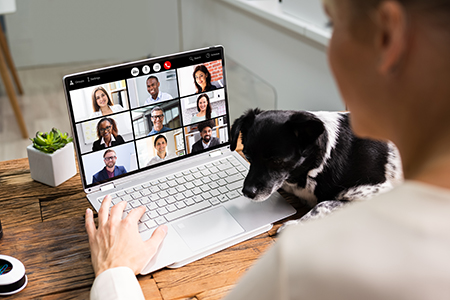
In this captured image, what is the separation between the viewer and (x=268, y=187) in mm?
971

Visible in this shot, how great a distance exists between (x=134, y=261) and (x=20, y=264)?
21 centimetres

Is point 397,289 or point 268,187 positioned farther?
point 268,187

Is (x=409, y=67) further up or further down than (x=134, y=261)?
further up

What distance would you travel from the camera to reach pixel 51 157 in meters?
1.07

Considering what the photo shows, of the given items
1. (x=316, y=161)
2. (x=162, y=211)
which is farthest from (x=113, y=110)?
(x=316, y=161)

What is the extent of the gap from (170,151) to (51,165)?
29cm

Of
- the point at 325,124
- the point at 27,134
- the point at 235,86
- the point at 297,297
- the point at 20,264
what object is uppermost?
the point at 297,297

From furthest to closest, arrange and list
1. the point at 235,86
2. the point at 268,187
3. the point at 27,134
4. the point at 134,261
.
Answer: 1. the point at 27,134
2. the point at 235,86
3. the point at 268,187
4. the point at 134,261

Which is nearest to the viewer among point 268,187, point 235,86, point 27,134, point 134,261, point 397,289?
point 397,289

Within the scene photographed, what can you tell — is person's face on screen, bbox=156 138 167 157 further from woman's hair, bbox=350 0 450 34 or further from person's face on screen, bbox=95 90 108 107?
woman's hair, bbox=350 0 450 34

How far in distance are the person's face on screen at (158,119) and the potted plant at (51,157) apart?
0.80 feet

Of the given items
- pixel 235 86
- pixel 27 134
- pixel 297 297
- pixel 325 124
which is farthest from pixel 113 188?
pixel 27 134

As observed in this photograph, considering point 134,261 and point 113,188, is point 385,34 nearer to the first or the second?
point 134,261

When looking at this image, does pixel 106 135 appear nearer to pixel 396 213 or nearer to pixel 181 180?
pixel 181 180
